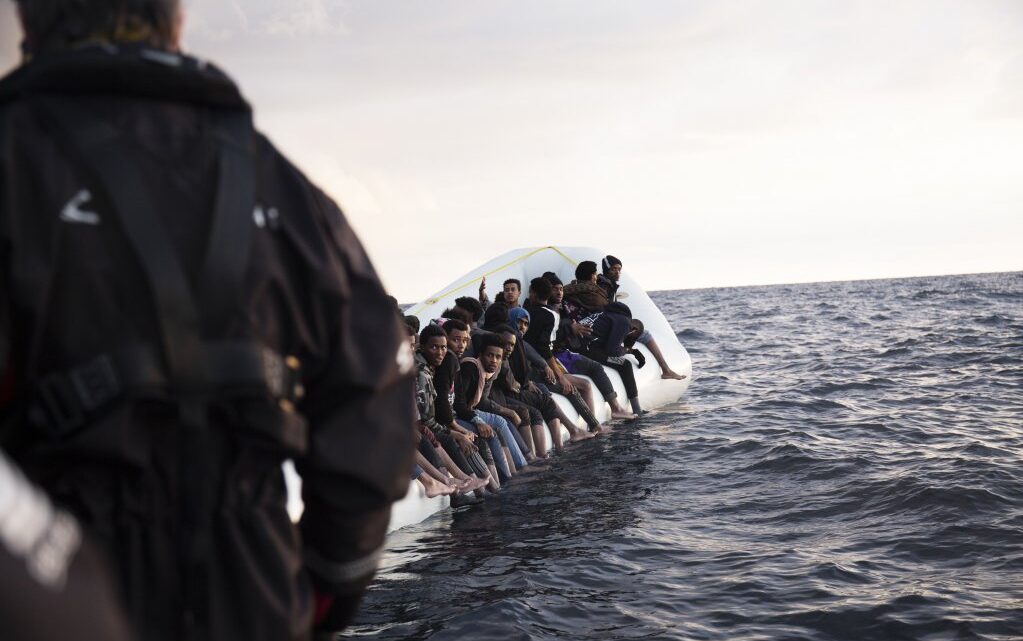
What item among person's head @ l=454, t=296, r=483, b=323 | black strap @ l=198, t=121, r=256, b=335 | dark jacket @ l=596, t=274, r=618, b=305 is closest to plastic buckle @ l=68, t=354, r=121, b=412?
black strap @ l=198, t=121, r=256, b=335

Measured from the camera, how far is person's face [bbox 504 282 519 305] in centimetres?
857

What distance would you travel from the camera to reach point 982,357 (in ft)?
49.1

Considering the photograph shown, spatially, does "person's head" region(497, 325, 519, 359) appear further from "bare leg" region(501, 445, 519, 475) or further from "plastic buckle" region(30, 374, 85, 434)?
"plastic buckle" region(30, 374, 85, 434)

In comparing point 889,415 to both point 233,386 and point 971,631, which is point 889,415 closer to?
point 971,631

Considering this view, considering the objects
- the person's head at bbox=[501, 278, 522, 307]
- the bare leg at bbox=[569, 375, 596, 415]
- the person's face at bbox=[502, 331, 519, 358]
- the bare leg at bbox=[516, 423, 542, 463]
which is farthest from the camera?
the bare leg at bbox=[569, 375, 596, 415]

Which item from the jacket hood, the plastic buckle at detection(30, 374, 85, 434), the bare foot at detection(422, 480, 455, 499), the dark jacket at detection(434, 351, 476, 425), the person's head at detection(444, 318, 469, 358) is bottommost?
the bare foot at detection(422, 480, 455, 499)

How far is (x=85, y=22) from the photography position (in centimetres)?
134

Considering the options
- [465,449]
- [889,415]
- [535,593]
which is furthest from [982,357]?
[535,593]

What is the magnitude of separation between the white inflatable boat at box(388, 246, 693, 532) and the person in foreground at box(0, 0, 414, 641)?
7.63 meters

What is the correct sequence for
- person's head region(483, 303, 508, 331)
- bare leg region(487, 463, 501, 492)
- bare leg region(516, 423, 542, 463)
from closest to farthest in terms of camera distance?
bare leg region(487, 463, 501, 492)
person's head region(483, 303, 508, 331)
bare leg region(516, 423, 542, 463)

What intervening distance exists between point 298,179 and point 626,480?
6.25 metres

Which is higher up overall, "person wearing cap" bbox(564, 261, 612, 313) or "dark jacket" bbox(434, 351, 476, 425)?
"person wearing cap" bbox(564, 261, 612, 313)

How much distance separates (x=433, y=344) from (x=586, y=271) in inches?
170

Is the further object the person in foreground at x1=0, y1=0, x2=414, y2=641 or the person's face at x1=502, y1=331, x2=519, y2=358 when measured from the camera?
the person's face at x1=502, y1=331, x2=519, y2=358
